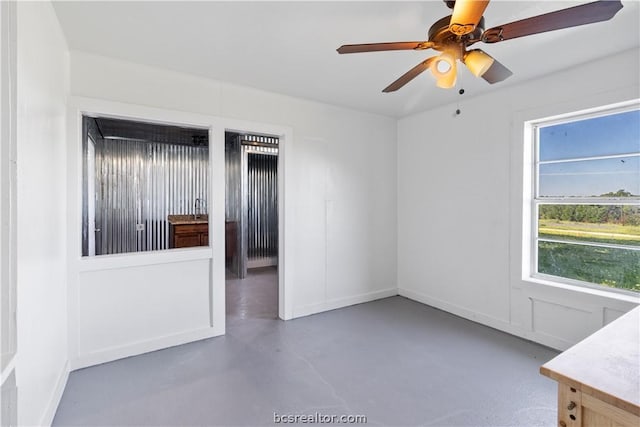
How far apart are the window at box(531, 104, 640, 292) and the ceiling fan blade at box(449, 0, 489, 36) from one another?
2.23 meters

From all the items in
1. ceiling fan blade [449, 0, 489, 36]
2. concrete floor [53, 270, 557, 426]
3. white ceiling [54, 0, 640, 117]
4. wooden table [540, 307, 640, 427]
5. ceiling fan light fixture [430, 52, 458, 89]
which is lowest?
concrete floor [53, 270, 557, 426]

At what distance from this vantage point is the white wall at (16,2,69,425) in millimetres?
1504

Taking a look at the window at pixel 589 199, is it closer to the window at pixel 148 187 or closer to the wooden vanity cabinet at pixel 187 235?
the window at pixel 148 187

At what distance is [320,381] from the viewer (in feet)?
8.09

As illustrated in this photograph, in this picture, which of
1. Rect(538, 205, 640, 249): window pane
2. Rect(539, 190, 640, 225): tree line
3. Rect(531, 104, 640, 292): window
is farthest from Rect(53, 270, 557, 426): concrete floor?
Rect(539, 190, 640, 225): tree line

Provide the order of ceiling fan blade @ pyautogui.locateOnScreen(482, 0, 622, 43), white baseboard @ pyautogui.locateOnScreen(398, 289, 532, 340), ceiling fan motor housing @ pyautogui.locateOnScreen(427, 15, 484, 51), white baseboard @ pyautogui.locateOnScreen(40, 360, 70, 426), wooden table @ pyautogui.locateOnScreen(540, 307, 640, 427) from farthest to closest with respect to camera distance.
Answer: white baseboard @ pyautogui.locateOnScreen(398, 289, 532, 340)
white baseboard @ pyautogui.locateOnScreen(40, 360, 70, 426)
ceiling fan motor housing @ pyautogui.locateOnScreen(427, 15, 484, 51)
ceiling fan blade @ pyautogui.locateOnScreen(482, 0, 622, 43)
wooden table @ pyautogui.locateOnScreen(540, 307, 640, 427)

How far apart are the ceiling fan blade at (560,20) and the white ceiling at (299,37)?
0.53 meters

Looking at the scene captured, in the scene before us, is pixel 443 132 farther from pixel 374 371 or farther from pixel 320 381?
pixel 320 381

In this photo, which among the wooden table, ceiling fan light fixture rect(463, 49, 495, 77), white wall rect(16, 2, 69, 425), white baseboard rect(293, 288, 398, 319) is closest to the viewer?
the wooden table

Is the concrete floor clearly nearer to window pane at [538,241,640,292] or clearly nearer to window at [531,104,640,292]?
window pane at [538,241,640,292]

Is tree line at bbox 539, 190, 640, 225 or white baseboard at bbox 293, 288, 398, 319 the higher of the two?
tree line at bbox 539, 190, 640, 225

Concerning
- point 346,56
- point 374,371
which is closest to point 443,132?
point 346,56

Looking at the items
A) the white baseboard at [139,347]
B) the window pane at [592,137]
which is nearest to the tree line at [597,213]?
the window pane at [592,137]

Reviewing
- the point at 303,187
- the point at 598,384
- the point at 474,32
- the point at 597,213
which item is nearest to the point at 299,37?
the point at 474,32
